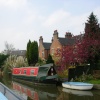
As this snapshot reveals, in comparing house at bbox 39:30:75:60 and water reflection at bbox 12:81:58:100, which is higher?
house at bbox 39:30:75:60

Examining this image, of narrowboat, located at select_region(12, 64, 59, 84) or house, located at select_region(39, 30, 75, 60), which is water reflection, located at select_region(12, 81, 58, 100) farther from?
house, located at select_region(39, 30, 75, 60)

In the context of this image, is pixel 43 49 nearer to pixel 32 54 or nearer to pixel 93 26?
pixel 32 54

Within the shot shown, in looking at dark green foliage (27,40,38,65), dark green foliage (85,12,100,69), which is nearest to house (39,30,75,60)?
dark green foliage (27,40,38,65)

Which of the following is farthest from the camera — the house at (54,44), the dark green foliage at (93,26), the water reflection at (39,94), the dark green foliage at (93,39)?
the house at (54,44)

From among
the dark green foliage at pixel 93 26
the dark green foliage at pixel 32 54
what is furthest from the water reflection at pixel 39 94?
the dark green foliage at pixel 32 54

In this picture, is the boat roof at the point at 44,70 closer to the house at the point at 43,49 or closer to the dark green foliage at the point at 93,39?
the dark green foliage at the point at 93,39

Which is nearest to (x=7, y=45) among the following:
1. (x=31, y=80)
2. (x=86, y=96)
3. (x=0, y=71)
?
(x=0, y=71)

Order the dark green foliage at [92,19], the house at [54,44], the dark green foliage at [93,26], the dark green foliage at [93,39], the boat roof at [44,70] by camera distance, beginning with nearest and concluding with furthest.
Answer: the dark green foliage at [93,39] < the boat roof at [44,70] < the dark green foliage at [93,26] < the dark green foliage at [92,19] < the house at [54,44]

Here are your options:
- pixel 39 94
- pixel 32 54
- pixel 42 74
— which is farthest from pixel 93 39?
pixel 32 54

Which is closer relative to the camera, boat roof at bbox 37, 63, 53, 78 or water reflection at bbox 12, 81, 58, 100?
water reflection at bbox 12, 81, 58, 100

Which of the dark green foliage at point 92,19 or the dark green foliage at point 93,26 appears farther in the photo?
the dark green foliage at point 92,19

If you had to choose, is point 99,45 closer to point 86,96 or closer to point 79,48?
point 79,48

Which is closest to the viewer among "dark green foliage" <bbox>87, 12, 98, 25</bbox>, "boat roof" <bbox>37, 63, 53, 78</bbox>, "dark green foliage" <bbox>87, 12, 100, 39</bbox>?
"boat roof" <bbox>37, 63, 53, 78</bbox>

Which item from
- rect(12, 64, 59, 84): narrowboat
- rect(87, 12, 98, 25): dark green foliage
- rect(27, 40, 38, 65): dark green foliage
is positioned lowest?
rect(12, 64, 59, 84): narrowboat
